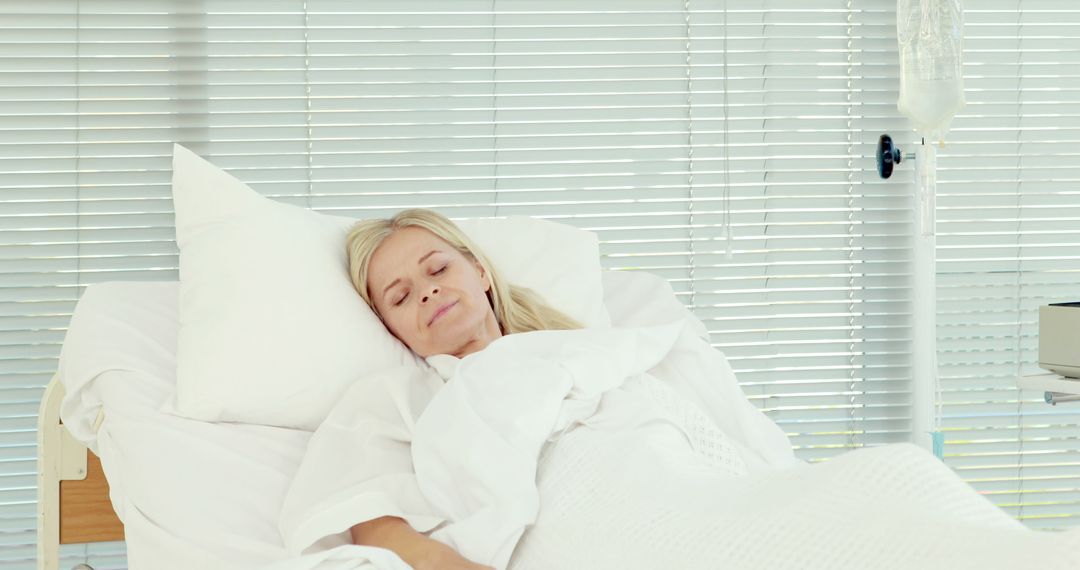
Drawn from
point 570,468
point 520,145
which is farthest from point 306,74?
point 570,468

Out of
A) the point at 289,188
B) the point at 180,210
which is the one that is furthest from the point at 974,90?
the point at 180,210

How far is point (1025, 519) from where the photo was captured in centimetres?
283

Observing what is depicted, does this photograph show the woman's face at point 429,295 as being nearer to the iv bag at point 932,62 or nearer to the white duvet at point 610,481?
the white duvet at point 610,481

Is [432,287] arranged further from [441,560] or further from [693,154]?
[693,154]

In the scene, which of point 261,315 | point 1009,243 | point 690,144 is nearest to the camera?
point 261,315

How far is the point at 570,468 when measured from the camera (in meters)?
1.31

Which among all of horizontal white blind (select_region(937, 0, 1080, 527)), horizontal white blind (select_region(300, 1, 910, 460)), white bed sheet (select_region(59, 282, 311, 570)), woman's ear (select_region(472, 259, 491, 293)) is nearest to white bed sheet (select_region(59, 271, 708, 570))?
white bed sheet (select_region(59, 282, 311, 570))

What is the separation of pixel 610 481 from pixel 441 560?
22 cm

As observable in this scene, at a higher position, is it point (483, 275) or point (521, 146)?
point (521, 146)

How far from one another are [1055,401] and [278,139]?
1818 millimetres

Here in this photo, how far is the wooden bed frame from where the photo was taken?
174cm

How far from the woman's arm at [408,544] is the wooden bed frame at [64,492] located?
25.1 inches

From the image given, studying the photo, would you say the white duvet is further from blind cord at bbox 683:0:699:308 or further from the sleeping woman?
blind cord at bbox 683:0:699:308

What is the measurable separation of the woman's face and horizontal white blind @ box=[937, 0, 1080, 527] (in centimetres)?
156
